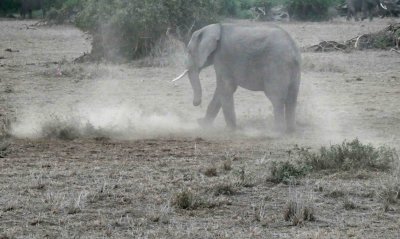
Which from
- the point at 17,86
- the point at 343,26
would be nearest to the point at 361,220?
the point at 17,86

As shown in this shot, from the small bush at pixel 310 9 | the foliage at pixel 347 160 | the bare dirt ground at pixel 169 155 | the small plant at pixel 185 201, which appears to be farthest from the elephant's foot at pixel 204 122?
the small bush at pixel 310 9

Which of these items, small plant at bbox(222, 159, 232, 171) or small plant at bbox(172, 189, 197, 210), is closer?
small plant at bbox(172, 189, 197, 210)

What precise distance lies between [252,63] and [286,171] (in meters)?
3.88

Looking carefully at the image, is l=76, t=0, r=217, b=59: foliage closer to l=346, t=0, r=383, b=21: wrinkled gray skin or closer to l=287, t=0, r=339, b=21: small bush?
l=287, t=0, r=339, b=21: small bush

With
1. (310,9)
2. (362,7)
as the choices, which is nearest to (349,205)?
(310,9)

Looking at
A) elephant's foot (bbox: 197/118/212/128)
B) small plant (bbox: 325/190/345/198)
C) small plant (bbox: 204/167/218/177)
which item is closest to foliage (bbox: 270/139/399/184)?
small plant (bbox: 204/167/218/177)

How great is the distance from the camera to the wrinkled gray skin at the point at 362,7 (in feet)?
140

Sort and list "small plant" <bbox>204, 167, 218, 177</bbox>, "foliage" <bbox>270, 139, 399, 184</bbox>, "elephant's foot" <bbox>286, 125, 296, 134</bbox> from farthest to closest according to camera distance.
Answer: "elephant's foot" <bbox>286, 125, 296, 134</bbox> < "foliage" <bbox>270, 139, 399, 184</bbox> < "small plant" <bbox>204, 167, 218, 177</bbox>

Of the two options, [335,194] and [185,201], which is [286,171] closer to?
[335,194]

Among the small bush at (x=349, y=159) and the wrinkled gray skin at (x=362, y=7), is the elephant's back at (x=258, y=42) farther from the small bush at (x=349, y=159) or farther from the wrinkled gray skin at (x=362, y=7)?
the wrinkled gray skin at (x=362, y=7)

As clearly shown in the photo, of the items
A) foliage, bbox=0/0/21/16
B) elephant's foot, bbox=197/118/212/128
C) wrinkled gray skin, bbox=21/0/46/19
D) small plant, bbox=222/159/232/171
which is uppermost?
small plant, bbox=222/159/232/171

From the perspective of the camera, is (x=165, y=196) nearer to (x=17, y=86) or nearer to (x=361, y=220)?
(x=361, y=220)

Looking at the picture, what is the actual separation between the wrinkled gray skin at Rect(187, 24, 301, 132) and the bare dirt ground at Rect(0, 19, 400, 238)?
0.36 metres

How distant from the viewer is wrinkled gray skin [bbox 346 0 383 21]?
42688 mm
